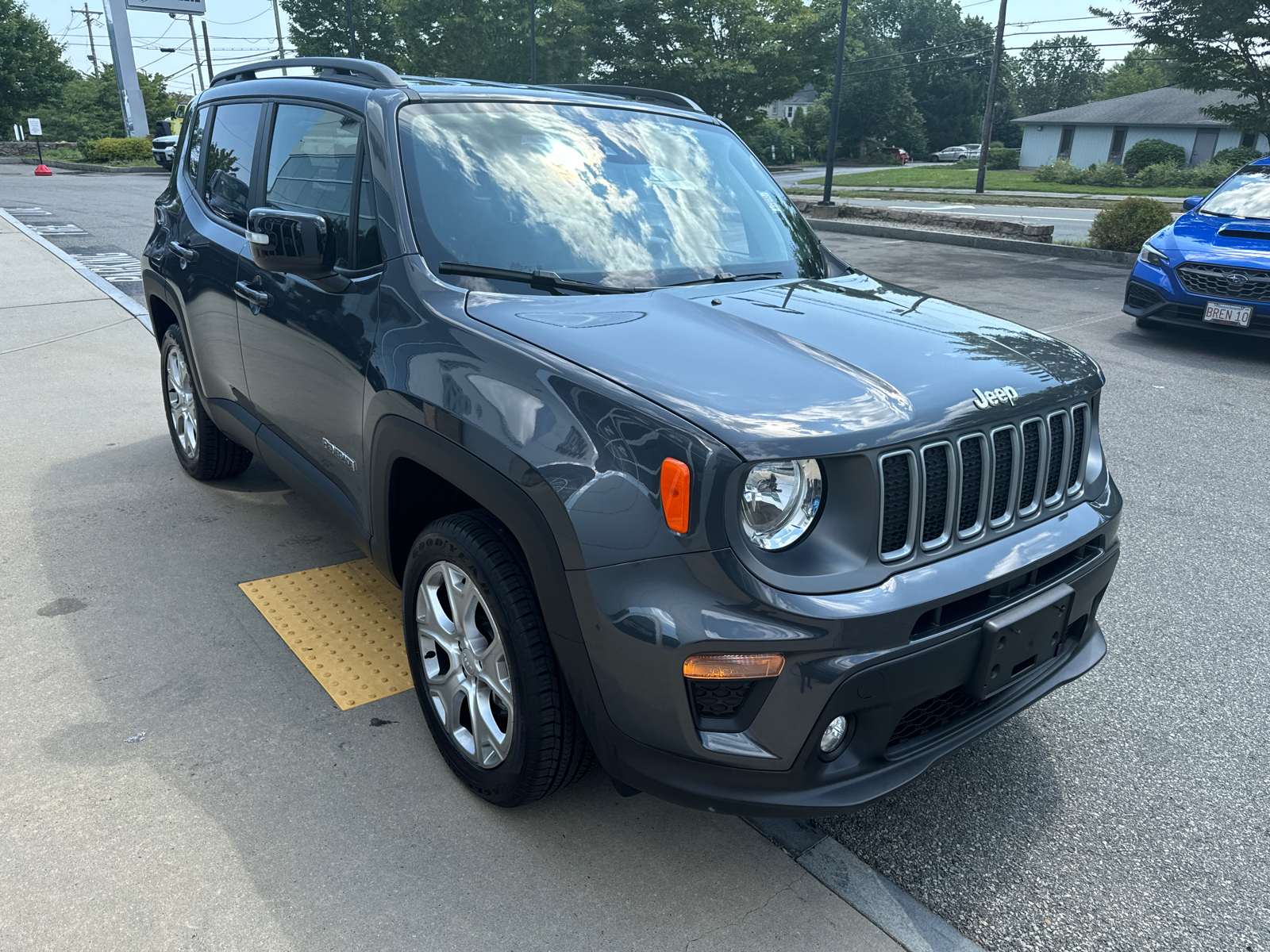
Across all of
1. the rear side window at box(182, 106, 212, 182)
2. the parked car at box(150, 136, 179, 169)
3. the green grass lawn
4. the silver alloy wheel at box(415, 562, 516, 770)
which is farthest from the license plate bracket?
the green grass lawn

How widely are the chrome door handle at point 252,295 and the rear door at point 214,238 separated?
0.28 ft

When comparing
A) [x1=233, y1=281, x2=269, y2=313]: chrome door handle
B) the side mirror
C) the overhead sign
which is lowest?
[x1=233, y1=281, x2=269, y2=313]: chrome door handle

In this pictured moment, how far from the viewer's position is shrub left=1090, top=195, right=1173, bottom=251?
42.7 ft

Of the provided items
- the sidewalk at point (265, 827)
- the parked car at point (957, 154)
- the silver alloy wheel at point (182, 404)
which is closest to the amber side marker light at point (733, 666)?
A: the sidewalk at point (265, 827)

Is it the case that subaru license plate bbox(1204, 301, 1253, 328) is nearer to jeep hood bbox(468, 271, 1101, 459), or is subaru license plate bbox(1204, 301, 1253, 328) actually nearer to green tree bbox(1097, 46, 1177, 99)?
jeep hood bbox(468, 271, 1101, 459)

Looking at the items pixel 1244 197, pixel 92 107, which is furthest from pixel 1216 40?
pixel 92 107

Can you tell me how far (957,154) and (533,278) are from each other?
77.5 m

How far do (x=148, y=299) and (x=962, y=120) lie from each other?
→ 283 feet

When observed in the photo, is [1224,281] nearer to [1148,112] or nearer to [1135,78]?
[1148,112]

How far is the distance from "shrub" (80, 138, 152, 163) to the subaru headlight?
1404 inches

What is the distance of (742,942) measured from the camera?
220cm

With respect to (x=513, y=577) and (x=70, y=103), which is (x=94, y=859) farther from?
(x=70, y=103)

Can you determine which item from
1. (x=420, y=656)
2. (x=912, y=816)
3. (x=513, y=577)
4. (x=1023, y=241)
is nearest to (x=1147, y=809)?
(x=912, y=816)

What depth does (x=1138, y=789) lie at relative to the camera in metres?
2.77
